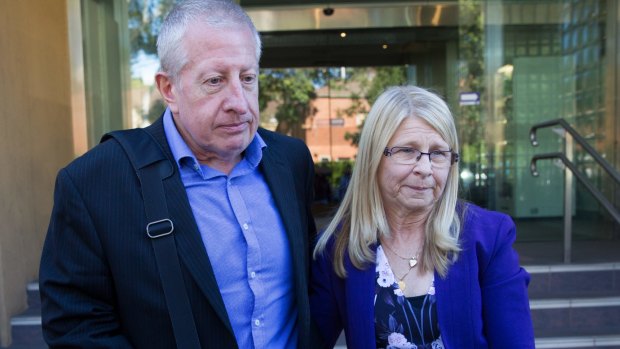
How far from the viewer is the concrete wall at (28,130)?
3.69m

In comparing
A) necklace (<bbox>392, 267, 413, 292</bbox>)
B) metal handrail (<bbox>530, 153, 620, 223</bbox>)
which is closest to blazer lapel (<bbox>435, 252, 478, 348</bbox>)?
necklace (<bbox>392, 267, 413, 292</bbox>)

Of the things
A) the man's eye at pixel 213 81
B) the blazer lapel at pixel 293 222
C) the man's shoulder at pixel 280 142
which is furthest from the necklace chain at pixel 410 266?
the man's eye at pixel 213 81

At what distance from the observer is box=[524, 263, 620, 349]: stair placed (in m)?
3.51

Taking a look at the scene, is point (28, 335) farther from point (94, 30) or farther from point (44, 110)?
point (94, 30)

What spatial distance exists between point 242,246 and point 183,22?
0.57 m

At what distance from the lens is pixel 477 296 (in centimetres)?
139

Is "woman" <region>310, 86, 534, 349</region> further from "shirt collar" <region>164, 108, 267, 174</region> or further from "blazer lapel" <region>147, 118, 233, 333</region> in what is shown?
"blazer lapel" <region>147, 118, 233, 333</region>

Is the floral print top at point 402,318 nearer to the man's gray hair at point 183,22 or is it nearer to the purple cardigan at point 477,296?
the purple cardigan at point 477,296

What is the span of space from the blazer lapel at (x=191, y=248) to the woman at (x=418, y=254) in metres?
0.47

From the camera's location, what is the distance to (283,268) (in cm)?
135

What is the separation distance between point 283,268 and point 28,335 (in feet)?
10.3

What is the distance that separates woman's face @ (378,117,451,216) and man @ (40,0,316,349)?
402 millimetres

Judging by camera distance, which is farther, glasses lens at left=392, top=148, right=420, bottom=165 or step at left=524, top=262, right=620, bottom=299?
step at left=524, top=262, right=620, bottom=299

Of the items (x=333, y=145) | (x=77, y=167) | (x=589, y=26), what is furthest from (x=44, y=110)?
(x=333, y=145)
